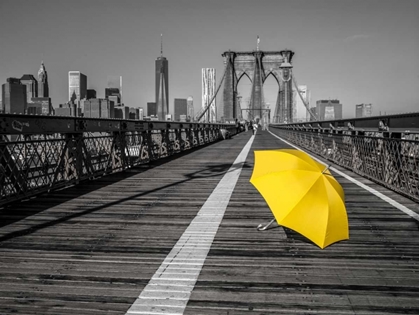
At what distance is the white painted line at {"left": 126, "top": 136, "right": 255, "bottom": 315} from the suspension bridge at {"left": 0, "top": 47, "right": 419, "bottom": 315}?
1 centimetres

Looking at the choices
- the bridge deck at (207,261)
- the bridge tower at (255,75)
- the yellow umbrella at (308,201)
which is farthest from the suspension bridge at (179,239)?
the bridge tower at (255,75)

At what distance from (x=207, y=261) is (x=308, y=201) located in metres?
1.03

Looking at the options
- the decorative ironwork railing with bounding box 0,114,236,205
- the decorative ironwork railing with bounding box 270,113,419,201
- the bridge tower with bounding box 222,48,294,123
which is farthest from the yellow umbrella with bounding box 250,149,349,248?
the bridge tower with bounding box 222,48,294,123

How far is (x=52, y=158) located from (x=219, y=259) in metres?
4.73

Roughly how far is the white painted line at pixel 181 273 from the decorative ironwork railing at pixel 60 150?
271 centimetres

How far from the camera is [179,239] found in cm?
449

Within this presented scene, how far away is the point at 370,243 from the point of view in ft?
14.5

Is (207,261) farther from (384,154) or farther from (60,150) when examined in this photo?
(384,154)

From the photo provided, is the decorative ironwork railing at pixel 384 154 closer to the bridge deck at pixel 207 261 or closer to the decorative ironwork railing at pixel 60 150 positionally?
the bridge deck at pixel 207 261

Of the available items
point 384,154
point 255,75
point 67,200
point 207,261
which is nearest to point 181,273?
point 207,261

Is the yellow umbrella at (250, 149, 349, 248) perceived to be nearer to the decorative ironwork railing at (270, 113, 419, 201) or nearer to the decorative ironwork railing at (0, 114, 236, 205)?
the decorative ironwork railing at (270, 113, 419, 201)

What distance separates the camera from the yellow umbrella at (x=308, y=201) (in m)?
Answer: 3.87

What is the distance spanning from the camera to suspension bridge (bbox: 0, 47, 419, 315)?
3023 millimetres

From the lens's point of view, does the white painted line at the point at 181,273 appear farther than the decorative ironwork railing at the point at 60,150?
No
